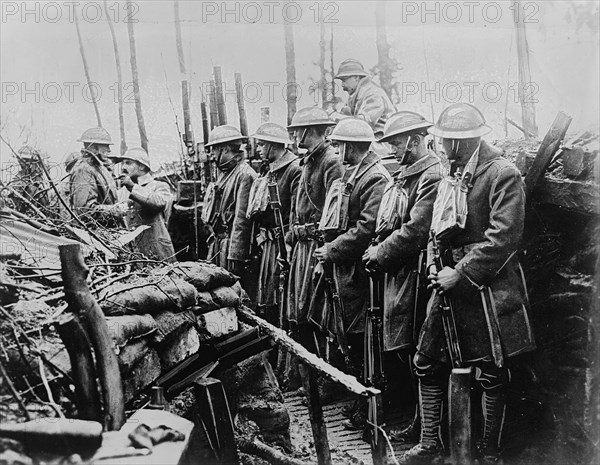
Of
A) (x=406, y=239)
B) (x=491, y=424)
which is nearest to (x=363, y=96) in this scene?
(x=406, y=239)

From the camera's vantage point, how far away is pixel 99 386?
2.88 m

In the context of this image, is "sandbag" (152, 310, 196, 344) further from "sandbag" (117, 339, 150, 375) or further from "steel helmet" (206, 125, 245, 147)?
"steel helmet" (206, 125, 245, 147)

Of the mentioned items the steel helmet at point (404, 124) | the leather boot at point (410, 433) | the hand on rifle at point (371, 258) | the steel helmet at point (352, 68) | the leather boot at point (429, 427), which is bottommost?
the leather boot at point (410, 433)

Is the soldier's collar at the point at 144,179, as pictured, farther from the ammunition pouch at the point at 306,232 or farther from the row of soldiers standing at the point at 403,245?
the ammunition pouch at the point at 306,232

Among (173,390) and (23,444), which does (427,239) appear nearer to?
(173,390)

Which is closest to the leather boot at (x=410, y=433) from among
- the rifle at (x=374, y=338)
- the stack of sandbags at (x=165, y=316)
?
the rifle at (x=374, y=338)

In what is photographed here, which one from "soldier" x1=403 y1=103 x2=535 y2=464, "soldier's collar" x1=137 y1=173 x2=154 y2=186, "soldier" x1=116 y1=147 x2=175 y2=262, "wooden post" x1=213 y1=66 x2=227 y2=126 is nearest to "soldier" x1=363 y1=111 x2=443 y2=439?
"soldier" x1=403 y1=103 x2=535 y2=464

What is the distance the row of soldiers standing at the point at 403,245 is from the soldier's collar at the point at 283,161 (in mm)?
14

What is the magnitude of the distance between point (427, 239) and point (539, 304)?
94 centimetres

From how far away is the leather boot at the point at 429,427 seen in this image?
425 cm

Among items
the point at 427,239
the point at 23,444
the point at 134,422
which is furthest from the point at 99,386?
the point at 427,239

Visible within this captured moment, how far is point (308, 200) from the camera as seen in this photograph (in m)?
5.78

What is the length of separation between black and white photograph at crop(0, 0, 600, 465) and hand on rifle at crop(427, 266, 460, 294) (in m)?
0.02

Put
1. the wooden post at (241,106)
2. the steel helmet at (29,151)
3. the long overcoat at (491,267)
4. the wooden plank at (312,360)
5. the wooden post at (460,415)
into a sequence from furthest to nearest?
the wooden post at (241,106), the steel helmet at (29,151), the long overcoat at (491,267), the wooden post at (460,415), the wooden plank at (312,360)
